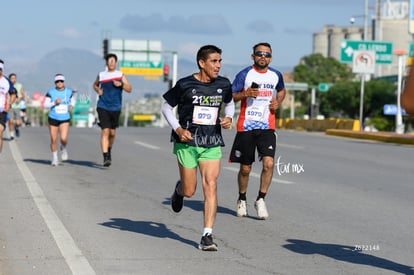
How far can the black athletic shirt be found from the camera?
29.2ft

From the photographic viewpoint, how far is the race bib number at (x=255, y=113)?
1095cm

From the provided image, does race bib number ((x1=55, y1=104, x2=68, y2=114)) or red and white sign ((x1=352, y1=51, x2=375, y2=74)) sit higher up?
red and white sign ((x1=352, y1=51, x2=375, y2=74))

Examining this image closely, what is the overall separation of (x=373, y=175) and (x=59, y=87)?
6016 millimetres

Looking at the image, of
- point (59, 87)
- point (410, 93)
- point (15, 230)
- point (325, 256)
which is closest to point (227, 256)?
point (325, 256)

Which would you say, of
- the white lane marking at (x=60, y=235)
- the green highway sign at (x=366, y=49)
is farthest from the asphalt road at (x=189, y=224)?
the green highway sign at (x=366, y=49)

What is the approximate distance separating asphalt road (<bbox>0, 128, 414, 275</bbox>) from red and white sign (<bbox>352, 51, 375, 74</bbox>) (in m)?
34.2

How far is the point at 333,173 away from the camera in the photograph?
18.2 m

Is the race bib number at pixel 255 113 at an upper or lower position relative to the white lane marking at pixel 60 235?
upper

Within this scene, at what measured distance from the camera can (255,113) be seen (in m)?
11.0

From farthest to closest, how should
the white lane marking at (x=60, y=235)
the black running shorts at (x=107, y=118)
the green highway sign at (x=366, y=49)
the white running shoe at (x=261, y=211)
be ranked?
the green highway sign at (x=366, y=49)
the black running shorts at (x=107, y=118)
the white running shoe at (x=261, y=211)
the white lane marking at (x=60, y=235)

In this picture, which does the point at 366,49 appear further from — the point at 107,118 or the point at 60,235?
the point at 60,235

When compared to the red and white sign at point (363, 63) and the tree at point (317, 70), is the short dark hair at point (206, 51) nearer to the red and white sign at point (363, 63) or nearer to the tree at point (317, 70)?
the red and white sign at point (363, 63)

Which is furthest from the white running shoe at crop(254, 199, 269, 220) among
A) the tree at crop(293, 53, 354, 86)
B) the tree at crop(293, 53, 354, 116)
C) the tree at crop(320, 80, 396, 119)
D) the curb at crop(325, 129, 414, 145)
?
the tree at crop(293, 53, 354, 86)

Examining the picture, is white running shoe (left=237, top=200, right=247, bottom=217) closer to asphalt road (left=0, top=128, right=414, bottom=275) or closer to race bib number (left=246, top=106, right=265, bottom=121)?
asphalt road (left=0, top=128, right=414, bottom=275)
